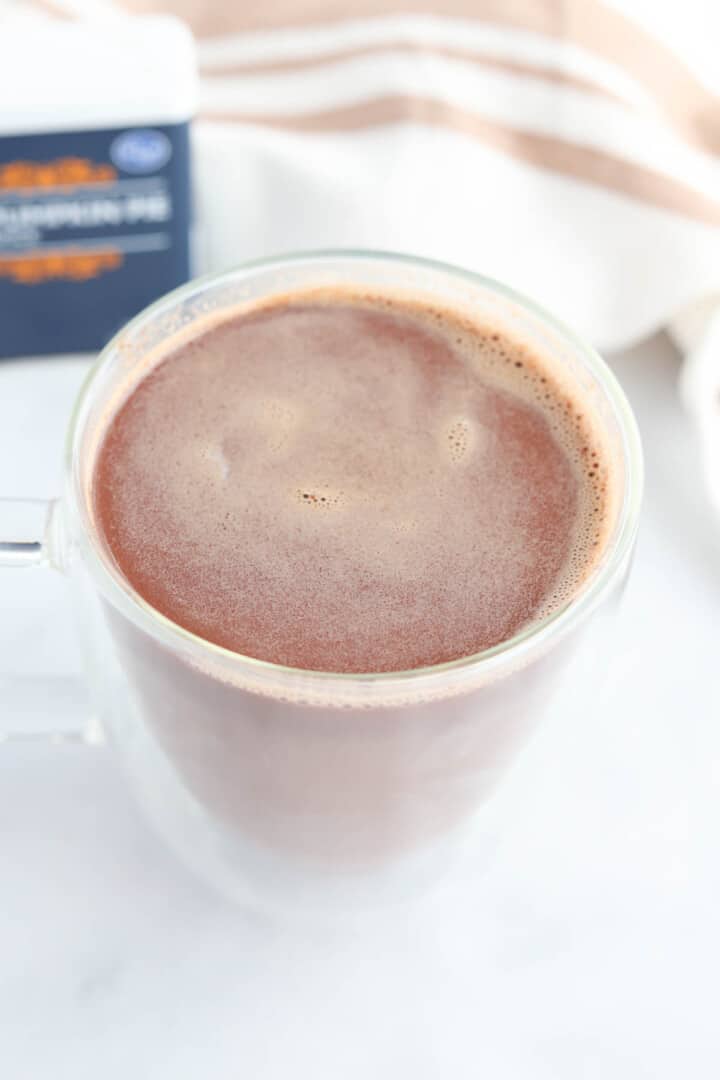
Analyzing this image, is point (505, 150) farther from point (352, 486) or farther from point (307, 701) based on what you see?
point (307, 701)

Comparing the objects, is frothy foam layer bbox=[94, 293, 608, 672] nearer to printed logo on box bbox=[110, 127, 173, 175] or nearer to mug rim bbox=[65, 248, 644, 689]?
mug rim bbox=[65, 248, 644, 689]

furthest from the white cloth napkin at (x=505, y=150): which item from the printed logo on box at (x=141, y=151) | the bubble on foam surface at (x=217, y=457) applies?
the bubble on foam surface at (x=217, y=457)

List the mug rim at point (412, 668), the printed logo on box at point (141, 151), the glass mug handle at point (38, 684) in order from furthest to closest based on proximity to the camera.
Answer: the printed logo on box at point (141, 151) < the glass mug handle at point (38, 684) < the mug rim at point (412, 668)

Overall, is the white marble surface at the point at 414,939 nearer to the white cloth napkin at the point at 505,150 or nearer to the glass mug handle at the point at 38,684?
the glass mug handle at the point at 38,684

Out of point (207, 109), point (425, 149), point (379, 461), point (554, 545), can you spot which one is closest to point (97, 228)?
point (207, 109)

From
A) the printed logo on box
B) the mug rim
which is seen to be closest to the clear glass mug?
the mug rim
